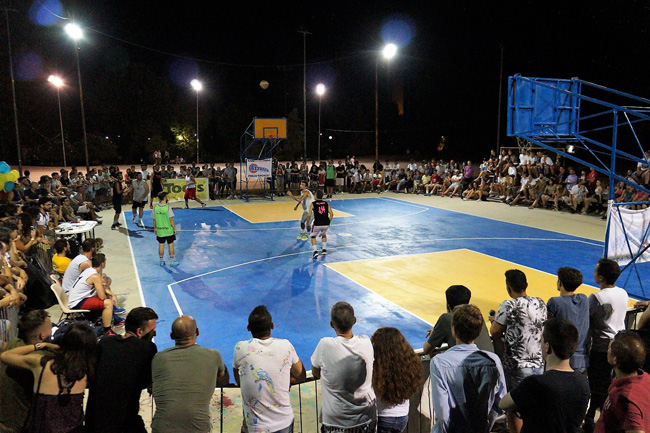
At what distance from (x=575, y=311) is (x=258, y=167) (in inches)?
841

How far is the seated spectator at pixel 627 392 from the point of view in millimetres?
3191

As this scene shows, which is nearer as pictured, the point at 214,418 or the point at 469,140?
the point at 214,418

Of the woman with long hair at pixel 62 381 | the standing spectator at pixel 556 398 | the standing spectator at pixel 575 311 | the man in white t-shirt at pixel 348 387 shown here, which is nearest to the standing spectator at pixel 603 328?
the standing spectator at pixel 575 311

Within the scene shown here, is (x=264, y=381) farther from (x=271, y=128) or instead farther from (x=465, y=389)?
(x=271, y=128)

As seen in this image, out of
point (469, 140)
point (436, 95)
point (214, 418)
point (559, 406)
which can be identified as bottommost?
point (214, 418)

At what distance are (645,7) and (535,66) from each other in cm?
927

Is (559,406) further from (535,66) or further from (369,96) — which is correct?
(369,96)

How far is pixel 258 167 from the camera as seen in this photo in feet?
82.5

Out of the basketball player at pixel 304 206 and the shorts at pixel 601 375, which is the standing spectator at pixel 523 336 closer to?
the shorts at pixel 601 375

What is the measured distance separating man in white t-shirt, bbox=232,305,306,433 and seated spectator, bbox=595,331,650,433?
7.26 ft

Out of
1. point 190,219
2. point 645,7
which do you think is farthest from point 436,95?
point 190,219

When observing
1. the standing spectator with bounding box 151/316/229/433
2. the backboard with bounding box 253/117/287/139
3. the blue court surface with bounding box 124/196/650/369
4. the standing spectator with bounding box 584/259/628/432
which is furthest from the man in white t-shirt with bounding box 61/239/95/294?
the backboard with bounding box 253/117/287/139

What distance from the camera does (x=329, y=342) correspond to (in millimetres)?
3934

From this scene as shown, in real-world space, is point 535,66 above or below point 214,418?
above
